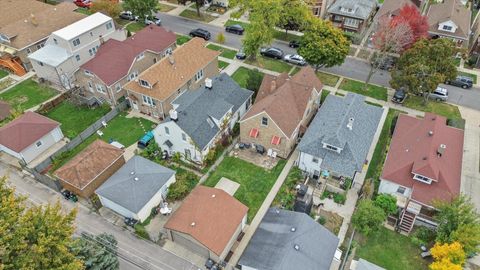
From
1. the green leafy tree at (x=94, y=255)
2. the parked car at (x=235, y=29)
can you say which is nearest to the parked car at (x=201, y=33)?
the parked car at (x=235, y=29)

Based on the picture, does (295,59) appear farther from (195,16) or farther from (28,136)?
(28,136)

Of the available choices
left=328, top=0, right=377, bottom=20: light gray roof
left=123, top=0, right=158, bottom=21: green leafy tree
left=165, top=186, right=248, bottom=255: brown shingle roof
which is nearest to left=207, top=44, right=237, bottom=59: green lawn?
left=123, top=0, right=158, bottom=21: green leafy tree

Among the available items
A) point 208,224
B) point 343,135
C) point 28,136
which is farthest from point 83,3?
point 208,224

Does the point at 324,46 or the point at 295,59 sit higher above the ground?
the point at 324,46

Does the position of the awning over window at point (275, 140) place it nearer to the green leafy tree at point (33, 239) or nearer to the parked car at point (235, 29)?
the green leafy tree at point (33, 239)

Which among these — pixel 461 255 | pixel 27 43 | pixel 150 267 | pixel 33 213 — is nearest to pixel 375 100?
pixel 461 255
